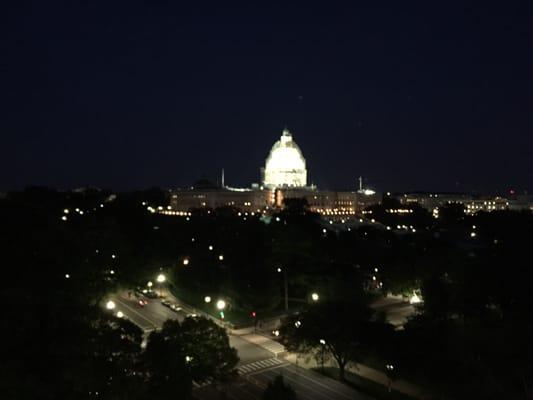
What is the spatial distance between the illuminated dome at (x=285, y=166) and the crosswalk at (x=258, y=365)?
129353mm

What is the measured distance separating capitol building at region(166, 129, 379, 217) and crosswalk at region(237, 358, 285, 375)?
114221mm

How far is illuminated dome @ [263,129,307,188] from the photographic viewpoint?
158 m

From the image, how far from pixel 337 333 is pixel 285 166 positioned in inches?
5323

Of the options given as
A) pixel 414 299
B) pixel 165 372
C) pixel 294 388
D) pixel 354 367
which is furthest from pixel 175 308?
pixel 165 372

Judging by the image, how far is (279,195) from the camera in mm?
149875

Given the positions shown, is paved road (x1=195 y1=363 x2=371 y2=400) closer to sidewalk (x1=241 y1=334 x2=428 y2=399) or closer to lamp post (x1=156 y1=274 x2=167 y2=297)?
sidewalk (x1=241 y1=334 x2=428 y2=399)

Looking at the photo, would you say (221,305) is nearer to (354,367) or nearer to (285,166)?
(354,367)

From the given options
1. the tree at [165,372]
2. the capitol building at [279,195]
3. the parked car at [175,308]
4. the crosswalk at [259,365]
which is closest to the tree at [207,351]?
the tree at [165,372]

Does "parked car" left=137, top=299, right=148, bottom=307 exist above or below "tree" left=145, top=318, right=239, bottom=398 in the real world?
below

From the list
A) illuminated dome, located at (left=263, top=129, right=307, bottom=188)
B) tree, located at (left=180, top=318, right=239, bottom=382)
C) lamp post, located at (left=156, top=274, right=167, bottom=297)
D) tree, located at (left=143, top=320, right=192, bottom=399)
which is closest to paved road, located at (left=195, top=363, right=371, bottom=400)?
tree, located at (left=180, top=318, right=239, bottom=382)

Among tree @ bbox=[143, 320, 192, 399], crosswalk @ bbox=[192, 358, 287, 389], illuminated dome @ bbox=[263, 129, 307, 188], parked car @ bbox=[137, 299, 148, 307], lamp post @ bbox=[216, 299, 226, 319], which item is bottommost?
parked car @ bbox=[137, 299, 148, 307]

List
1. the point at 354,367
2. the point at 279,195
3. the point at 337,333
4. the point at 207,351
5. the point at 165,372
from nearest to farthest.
Answer: the point at 165,372 → the point at 207,351 → the point at 337,333 → the point at 354,367 → the point at 279,195

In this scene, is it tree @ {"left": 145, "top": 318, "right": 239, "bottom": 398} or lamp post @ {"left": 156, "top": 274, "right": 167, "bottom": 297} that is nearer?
tree @ {"left": 145, "top": 318, "right": 239, "bottom": 398}

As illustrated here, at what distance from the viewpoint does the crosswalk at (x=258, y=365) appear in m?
25.4
